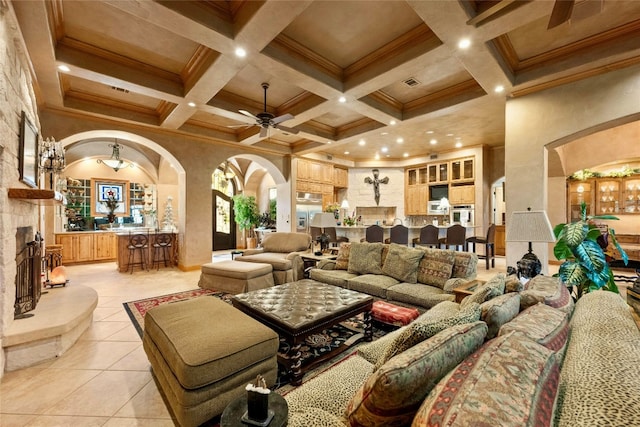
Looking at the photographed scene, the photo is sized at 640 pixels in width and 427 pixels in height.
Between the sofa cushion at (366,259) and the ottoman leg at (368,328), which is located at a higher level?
the sofa cushion at (366,259)

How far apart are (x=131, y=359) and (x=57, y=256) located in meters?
3.78

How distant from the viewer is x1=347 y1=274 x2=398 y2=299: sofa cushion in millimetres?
3115

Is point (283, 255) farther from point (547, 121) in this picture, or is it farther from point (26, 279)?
point (547, 121)

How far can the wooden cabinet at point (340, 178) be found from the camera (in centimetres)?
894

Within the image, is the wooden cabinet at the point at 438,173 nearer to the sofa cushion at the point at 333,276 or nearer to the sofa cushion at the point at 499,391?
the sofa cushion at the point at 333,276

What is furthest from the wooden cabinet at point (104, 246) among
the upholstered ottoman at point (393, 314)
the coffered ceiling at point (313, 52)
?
the upholstered ottoman at point (393, 314)

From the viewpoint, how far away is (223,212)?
10484mm

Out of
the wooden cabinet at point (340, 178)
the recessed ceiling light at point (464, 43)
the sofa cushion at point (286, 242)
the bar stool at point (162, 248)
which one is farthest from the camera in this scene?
the wooden cabinet at point (340, 178)

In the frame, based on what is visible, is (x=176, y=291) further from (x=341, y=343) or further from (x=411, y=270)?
(x=411, y=270)

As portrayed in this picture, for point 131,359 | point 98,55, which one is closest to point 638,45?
point 131,359

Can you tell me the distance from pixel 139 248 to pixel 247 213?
13.2 feet

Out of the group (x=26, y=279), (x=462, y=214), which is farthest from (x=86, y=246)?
(x=462, y=214)

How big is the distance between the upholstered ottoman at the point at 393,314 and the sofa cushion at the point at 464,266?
80 cm

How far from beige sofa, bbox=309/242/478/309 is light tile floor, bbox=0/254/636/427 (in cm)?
221
